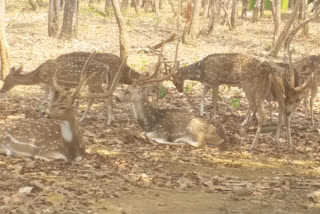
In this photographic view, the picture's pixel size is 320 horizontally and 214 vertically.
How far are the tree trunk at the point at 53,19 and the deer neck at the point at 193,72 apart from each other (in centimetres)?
941

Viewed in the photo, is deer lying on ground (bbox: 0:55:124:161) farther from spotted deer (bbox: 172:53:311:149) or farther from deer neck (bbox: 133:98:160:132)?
spotted deer (bbox: 172:53:311:149)

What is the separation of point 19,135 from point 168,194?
2.47m

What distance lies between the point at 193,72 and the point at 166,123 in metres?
3.02

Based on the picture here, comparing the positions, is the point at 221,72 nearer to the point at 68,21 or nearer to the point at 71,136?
the point at 71,136

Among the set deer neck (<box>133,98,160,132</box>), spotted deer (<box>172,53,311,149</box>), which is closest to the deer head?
deer neck (<box>133,98,160,132</box>)

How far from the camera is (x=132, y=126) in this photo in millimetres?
10625

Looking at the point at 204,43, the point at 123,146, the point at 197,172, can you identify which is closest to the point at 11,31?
the point at 204,43

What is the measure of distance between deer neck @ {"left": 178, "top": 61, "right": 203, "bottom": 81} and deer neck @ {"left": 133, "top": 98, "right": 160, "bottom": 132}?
273 centimetres

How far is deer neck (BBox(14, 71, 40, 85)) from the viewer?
35.7 ft

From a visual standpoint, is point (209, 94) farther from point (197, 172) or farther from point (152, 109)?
point (197, 172)

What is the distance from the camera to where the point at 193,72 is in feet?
41.3

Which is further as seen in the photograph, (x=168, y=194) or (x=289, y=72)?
(x=289, y=72)

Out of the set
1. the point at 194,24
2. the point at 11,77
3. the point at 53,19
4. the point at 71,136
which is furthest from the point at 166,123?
the point at 53,19

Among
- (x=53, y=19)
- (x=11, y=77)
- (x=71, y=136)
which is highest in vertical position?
(x=53, y=19)
